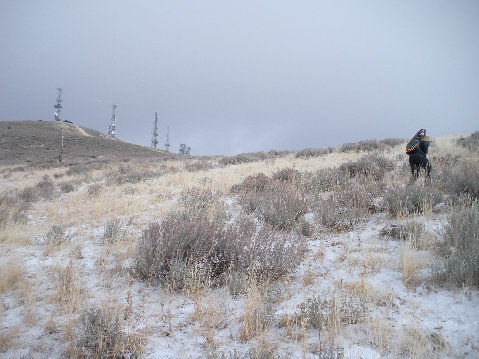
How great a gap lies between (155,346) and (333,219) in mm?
3581

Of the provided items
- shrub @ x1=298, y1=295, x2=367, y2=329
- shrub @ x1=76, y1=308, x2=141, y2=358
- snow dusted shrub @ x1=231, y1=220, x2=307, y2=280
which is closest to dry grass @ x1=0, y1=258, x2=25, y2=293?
shrub @ x1=76, y1=308, x2=141, y2=358

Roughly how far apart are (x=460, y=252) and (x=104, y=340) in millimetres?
3890

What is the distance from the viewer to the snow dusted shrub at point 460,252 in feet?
8.89

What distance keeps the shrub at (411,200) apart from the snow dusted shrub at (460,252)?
0.93 m

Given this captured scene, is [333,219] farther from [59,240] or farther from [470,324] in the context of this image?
[59,240]

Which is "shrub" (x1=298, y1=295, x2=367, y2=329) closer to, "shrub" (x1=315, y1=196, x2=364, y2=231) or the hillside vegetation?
the hillside vegetation

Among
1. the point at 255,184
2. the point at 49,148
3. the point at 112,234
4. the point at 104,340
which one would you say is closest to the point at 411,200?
the point at 255,184

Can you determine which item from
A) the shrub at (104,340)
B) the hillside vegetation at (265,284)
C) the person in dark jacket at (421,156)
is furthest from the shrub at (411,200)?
the shrub at (104,340)

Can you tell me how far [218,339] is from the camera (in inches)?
103

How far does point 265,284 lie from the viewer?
334 cm

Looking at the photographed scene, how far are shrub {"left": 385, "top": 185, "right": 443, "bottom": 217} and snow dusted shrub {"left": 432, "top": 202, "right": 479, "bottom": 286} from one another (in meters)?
0.93

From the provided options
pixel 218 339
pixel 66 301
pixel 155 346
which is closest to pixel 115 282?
pixel 66 301

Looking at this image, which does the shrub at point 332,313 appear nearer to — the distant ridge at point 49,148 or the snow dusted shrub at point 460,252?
the snow dusted shrub at point 460,252

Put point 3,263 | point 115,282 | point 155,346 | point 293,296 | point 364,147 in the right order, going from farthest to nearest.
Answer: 1. point 364,147
2. point 3,263
3. point 115,282
4. point 293,296
5. point 155,346
